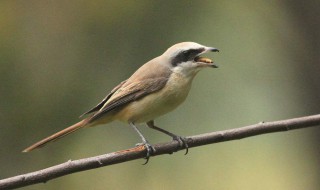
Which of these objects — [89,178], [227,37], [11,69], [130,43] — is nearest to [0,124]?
[11,69]

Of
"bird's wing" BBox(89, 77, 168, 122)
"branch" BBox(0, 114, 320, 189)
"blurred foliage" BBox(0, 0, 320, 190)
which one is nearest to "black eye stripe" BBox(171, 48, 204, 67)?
"bird's wing" BBox(89, 77, 168, 122)

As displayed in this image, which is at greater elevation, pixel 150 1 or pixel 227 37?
pixel 150 1

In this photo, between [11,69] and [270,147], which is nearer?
[11,69]

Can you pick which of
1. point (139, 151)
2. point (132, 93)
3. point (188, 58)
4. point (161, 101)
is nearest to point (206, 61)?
point (188, 58)

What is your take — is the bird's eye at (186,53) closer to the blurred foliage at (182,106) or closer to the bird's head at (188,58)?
the bird's head at (188,58)

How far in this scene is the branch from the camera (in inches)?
93.1

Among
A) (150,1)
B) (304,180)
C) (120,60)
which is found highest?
(150,1)

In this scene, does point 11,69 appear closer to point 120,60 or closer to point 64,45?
point 64,45

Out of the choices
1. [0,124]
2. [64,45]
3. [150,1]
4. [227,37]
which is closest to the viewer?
[0,124]

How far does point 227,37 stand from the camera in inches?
196

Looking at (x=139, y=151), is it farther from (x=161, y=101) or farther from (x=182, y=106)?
(x=182, y=106)

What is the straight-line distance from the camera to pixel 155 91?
3.17m

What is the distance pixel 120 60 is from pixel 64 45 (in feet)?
1.26

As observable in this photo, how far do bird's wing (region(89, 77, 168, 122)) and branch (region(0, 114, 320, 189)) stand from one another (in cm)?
46
